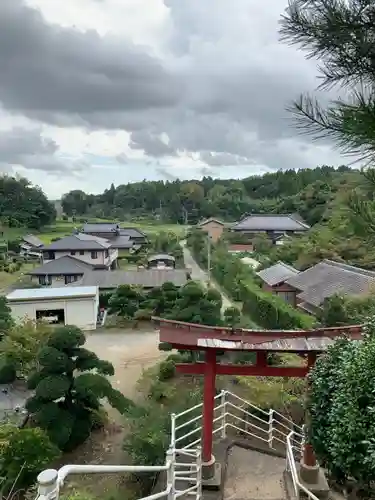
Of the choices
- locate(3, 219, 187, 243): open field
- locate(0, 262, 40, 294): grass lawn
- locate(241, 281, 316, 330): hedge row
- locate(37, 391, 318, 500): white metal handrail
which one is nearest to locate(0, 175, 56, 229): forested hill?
locate(3, 219, 187, 243): open field

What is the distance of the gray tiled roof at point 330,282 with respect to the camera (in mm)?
16156

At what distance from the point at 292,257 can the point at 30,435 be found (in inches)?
938

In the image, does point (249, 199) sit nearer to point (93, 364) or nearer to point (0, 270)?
point (0, 270)

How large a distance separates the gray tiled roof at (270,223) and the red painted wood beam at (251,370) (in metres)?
38.4

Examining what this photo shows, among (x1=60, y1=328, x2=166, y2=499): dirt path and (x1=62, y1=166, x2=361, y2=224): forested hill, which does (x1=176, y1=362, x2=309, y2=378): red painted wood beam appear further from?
(x1=62, y1=166, x2=361, y2=224): forested hill

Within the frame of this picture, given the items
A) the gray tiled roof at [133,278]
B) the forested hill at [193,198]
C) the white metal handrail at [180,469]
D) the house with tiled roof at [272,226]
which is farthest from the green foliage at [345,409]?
the forested hill at [193,198]

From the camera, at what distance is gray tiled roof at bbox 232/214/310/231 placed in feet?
142

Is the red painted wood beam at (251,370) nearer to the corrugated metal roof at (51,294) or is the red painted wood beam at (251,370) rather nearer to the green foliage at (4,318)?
the green foliage at (4,318)

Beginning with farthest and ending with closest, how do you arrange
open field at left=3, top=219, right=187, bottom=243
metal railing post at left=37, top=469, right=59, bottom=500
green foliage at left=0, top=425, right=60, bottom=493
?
1. open field at left=3, top=219, right=187, bottom=243
2. green foliage at left=0, top=425, right=60, bottom=493
3. metal railing post at left=37, top=469, right=59, bottom=500

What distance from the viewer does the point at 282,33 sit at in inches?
151

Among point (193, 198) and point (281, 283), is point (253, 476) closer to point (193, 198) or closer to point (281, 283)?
point (281, 283)

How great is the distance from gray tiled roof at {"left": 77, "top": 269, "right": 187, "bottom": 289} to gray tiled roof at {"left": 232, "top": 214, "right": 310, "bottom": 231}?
21.6m

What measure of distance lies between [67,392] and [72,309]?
36.4ft

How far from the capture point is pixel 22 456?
6285 mm
